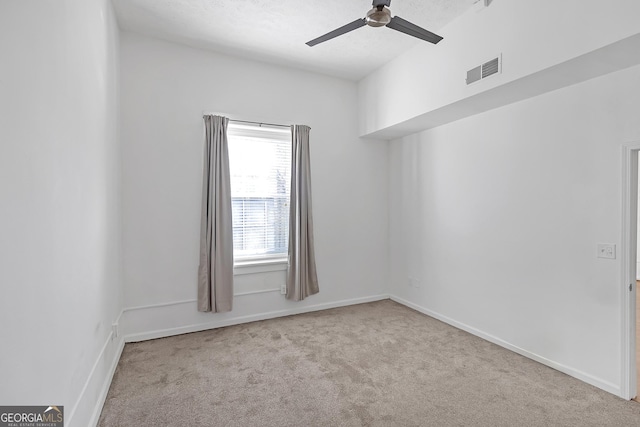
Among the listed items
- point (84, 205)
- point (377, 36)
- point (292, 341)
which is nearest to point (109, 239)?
point (84, 205)

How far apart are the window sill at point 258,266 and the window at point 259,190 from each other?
0.17ft

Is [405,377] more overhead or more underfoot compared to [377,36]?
more underfoot

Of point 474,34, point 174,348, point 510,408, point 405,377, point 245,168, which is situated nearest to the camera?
point 510,408

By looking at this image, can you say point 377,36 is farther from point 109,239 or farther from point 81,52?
point 109,239

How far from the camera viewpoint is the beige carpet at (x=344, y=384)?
2158mm

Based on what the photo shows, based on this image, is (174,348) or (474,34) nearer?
(474,34)

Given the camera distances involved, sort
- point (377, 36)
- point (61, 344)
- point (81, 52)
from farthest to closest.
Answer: point (377, 36) < point (81, 52) < point (61, 344)

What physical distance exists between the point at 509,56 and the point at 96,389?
12.8 feet

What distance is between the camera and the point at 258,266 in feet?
13.2

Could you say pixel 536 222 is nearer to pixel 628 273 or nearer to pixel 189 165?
pixel 628 273

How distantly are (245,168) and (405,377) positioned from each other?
284cm

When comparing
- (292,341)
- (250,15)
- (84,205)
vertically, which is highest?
(250,15)

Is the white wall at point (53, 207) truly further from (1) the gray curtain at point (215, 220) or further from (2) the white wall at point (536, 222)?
(2) the white wall at point (536, 222)

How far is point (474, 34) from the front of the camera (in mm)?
2934
